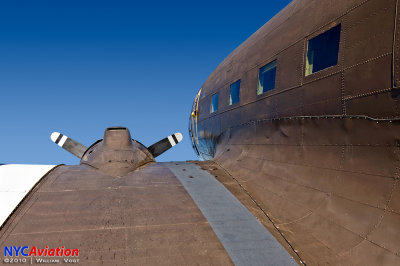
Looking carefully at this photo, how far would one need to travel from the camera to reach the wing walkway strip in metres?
4.49

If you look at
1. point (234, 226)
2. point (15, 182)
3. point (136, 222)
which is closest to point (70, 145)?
point (15, 182)

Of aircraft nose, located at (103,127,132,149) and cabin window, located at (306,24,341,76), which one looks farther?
aircraft nose, located at (103,127,132,149)

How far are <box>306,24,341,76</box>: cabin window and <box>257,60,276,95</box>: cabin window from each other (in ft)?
4.27

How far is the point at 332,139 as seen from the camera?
524 centimetres

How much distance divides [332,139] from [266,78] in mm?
3166

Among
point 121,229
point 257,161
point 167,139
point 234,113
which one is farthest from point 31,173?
point 167,139

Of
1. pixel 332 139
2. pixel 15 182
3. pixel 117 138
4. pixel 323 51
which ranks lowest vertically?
pixel 15 182

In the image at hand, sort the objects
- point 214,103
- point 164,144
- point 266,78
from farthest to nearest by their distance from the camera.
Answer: point 164,144 < point 214,103 < point 266,78

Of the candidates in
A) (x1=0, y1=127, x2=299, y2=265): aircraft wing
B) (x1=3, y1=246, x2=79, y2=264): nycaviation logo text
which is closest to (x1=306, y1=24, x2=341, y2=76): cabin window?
(x1=0, y1=127, x2=299, y2=265): aircraft wing

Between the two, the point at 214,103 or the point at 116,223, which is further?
the point at 214,103

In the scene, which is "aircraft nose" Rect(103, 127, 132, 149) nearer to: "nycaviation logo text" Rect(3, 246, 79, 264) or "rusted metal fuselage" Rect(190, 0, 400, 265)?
"rusted metal fuselage" Rect(190, 0, 400, 265)

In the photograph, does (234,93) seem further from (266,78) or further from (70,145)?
(70,145)

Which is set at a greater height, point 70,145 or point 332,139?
point 332,139

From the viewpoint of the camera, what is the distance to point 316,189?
5340 mm
